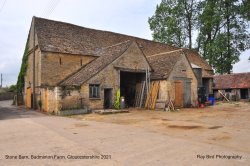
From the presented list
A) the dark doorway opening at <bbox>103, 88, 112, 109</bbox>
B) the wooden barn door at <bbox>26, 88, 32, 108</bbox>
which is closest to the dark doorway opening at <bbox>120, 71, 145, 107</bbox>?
the dark doorway opening at <bbox>103, 88, 112, 109</bbox>

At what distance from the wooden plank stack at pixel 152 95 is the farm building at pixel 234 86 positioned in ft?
59.3

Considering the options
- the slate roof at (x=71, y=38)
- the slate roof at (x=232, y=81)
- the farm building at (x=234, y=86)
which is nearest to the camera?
the slate roof at (x=71, y=38)

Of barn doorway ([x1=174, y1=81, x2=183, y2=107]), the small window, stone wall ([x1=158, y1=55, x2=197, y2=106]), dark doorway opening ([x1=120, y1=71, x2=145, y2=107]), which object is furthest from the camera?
dark doorway opening ([x1=120, y1=71, x2=145, y2=107])

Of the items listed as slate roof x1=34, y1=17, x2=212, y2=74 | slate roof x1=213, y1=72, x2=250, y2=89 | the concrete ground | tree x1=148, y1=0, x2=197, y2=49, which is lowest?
the concrete ground

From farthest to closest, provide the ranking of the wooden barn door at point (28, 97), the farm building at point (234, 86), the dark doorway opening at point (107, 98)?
the farm building at point (234, 86) < the wooden barn door at point (28, 97) < the dark doorway opening at point (107, 98)

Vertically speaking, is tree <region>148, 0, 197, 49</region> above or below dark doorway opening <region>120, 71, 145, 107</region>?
above

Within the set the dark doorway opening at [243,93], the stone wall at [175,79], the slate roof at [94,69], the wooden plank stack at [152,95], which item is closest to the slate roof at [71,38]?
the slate roof at [94,69]

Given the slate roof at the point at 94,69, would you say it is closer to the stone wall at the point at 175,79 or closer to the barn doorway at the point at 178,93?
the stone wall at the point at 175,79

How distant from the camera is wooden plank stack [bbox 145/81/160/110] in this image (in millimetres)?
23584

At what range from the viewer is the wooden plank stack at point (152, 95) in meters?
23.6

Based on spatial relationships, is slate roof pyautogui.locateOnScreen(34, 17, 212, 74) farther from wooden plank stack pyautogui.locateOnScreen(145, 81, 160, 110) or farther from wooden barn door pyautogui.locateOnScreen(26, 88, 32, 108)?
wooden plank stack pyautogui.locateOnScreen(145, 81, 160, 110)

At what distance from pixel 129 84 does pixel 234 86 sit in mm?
19912

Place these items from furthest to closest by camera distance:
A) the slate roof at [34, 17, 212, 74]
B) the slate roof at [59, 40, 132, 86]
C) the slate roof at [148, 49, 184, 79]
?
the slate roof at [34, 17, 212, 74], the slate roof at [148, 49, 184, 79], the slate roof at [59, 40, 132, 86]

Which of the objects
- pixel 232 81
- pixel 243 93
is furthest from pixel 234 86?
pixel 243 93
